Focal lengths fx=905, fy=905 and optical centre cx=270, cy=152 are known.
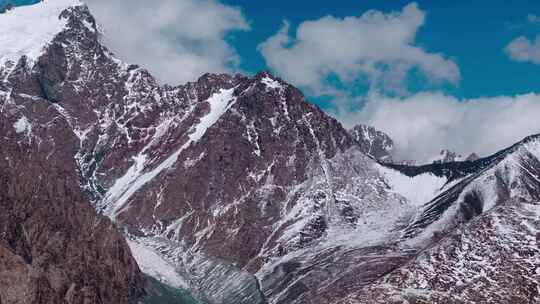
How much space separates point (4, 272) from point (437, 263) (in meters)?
66.0

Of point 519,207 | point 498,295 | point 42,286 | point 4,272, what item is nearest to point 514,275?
point 498,295

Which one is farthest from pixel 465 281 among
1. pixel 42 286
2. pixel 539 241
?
pixel 42 286

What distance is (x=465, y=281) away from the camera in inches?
5231

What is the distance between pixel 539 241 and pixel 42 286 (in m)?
98.9

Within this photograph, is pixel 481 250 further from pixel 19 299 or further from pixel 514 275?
pixel 19 299

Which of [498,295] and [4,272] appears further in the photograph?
[4,272]

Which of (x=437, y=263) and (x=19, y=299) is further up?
(x=437, y=263)

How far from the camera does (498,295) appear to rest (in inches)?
5079

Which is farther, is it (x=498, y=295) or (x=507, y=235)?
(x=507, y=235)

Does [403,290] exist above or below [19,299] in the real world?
above

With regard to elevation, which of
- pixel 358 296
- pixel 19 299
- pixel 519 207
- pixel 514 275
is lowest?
pixel 19 299

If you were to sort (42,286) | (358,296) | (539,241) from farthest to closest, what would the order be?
(42,286)
(539,241)
(358,296)

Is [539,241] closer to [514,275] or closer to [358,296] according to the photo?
[514,275]

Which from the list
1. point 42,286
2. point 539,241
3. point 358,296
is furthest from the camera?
point 42,286
